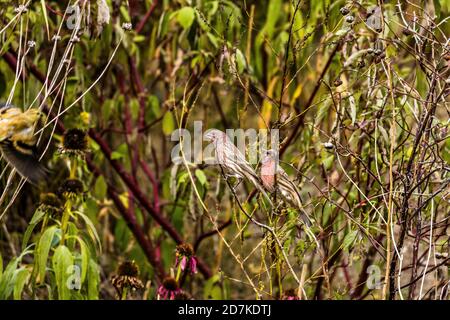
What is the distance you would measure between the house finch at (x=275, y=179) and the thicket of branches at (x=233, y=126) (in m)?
0.04

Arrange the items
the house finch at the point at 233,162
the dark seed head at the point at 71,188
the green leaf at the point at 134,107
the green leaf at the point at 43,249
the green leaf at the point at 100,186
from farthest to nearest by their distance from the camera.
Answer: the green leaf at the point at 134,107 → the green leaf at the point at 100,186 → the dark seed head at the point at 71,188 → the green leaf at the point at 43,249 → the house finch at the point at 233,162

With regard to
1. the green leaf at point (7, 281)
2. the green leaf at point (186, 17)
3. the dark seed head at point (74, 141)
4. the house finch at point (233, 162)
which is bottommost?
the green leaf at point (7, 281)

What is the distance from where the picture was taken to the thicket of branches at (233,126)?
1778 mm

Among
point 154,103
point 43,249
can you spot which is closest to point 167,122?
point 154,103

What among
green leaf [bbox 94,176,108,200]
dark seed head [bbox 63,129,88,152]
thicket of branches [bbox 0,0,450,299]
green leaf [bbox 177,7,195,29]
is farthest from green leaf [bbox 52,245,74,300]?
green leaf [bbox 177,7,195,29]

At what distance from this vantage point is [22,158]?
174cm

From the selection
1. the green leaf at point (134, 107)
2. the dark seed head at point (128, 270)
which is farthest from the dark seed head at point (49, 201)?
the green leaf at point (134, 107)

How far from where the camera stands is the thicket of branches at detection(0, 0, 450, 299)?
178cm

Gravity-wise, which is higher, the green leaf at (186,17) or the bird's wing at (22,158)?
the green leaf at (186,17)

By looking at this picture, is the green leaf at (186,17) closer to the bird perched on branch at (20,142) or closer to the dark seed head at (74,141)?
the dark seed head at (74,141)

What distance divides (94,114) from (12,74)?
40cm

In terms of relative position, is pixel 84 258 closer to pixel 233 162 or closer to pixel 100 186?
pixel 233 162

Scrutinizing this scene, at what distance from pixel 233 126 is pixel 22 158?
1.73 meters
